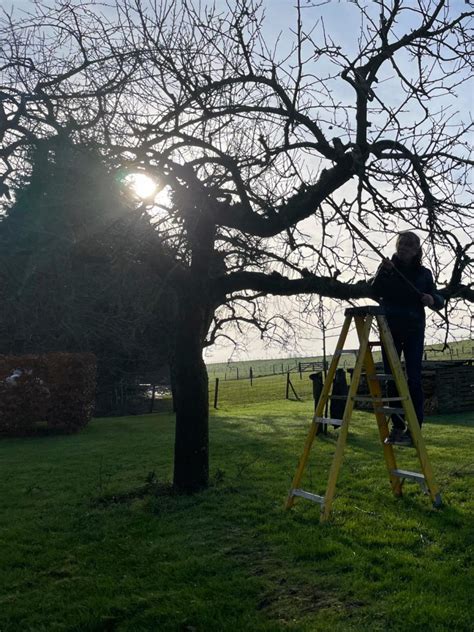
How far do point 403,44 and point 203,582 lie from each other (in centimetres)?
557

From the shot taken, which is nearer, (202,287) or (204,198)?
Answer: (204,198)

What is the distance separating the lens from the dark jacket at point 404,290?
19.6 feet

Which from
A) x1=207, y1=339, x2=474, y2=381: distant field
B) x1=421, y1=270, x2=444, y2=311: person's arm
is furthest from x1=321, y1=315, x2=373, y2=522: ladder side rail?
x1=207, y1=339, x2=474, y2=381: distant field

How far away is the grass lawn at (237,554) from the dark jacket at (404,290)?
2032 millimetres

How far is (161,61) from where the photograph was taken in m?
6.41

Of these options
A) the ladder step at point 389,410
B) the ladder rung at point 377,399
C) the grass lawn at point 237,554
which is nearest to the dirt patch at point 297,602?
the grass lawn at point 237,554

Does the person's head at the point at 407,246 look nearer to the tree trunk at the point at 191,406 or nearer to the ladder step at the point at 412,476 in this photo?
the ladder step at the point at 412,476

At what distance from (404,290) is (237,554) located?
3.01m

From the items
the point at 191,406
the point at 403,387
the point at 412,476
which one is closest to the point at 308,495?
the point at 412,476

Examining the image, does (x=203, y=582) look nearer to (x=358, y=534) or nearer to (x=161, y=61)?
(x=358, y=534)

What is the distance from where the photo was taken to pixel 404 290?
6016 millimetres

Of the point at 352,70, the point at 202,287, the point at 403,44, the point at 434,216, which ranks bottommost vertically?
the point at 202,287

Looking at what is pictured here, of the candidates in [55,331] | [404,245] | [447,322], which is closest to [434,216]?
[404,245]

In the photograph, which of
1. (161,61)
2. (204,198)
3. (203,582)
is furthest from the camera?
(204,198)
